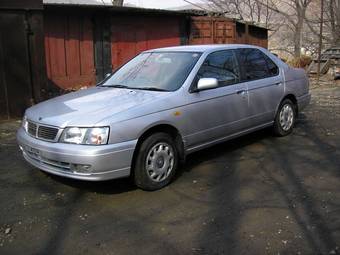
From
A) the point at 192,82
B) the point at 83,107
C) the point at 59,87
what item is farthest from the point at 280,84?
the point at 59,87

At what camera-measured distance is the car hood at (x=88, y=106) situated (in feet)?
16.0

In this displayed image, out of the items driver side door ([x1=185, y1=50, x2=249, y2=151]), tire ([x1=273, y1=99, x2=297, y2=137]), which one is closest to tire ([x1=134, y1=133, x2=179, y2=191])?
driver side door ([x1=185, y1=50, x2=249, y2=151])

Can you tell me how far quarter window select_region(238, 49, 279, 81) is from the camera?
6.70 metres

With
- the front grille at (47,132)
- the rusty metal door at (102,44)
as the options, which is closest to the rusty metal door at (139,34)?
the rusty metal door at (102,44)

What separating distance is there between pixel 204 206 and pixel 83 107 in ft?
5.64

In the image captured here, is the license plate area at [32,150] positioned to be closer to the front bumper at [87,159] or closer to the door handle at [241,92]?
the front bumper at [87,159]

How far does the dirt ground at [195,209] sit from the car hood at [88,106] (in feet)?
2.79

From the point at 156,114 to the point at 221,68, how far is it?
1.57m

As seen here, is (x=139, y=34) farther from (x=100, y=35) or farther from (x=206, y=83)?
(x=206, y=83)

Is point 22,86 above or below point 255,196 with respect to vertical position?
above

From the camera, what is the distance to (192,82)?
226 inches

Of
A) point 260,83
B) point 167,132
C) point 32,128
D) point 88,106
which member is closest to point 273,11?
point 260,83

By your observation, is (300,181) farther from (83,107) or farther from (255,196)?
(83,107)

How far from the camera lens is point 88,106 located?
17.1 feet
